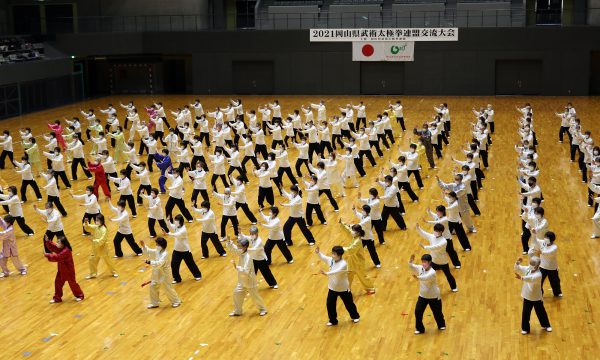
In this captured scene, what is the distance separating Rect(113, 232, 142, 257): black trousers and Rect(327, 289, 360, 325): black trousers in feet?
16.8

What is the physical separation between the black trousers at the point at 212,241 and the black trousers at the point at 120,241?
4.34 feet

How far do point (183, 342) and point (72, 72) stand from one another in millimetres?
31933

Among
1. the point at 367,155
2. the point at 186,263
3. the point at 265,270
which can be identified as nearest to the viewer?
the point at 265,270

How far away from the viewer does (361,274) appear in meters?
13.6

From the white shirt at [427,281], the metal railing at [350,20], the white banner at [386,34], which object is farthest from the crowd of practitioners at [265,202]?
the metal railing at [350,20]

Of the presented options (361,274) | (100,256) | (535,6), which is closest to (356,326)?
(361,274)

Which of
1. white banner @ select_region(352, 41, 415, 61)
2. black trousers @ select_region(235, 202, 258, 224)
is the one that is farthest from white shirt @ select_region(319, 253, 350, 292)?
white banner @ select_region(352, 41, 415, 61)

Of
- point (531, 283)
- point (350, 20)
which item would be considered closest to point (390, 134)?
point (531, 283)

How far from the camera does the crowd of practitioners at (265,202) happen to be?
13.0 meters

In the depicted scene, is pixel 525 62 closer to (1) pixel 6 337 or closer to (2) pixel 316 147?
(2) pixel 316 147

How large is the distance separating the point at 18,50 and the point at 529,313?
105ft

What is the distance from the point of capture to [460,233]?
620 inches

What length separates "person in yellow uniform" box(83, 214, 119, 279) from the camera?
14305mm

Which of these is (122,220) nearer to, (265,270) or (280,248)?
(280,248)
